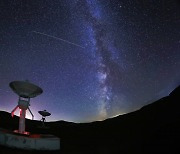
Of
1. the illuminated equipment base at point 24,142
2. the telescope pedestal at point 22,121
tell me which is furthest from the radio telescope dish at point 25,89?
the illuminated equipment base at point 24,142

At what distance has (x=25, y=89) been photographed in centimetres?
1688

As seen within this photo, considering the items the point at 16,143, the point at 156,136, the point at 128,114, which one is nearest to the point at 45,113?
the point at 128,114

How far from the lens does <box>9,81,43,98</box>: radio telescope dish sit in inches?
654

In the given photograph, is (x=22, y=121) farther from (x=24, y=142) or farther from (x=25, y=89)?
(x=24, y=142)

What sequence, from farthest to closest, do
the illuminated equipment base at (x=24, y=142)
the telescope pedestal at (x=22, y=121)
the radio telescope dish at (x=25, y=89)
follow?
the telescope pedestal at (x=22, y=121) < the radio telescope dish at (x=25, y=89) < the illuminated equipment base at (x=24, y=142)

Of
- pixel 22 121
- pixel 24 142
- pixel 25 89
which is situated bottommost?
pixel 24 142

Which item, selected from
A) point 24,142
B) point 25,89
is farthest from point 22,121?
point 24,142

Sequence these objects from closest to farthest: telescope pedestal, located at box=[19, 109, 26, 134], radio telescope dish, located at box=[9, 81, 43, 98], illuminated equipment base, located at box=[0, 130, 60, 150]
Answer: illuminated equipment base, located at box=[0, 130, 60, 150]
radio telescope dish, located at box=[9, 81, 43, 98]
telescope pedestal, located at box=[19, 109, 26, 134]

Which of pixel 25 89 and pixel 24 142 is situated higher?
pixel 25 89

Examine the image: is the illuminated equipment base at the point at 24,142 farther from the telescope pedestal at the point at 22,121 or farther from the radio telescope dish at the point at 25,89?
the radio telescope dish at the point at 25,89

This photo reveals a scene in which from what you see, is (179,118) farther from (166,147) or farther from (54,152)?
(54,152)

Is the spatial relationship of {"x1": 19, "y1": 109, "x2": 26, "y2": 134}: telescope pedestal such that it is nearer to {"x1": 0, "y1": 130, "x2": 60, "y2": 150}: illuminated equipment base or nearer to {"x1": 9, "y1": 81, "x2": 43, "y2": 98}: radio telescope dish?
{"x1": 9, "y1": 81, "x2": 43, "y2": 98}: radio telescope dish

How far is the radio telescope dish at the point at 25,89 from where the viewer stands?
54.5 ft

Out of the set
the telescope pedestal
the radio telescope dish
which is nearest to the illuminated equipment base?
the telescope pedestal
